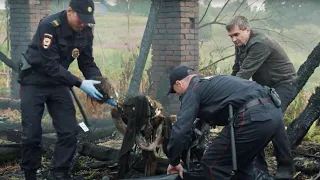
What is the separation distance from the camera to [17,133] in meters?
6.66

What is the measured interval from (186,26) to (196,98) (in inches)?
213

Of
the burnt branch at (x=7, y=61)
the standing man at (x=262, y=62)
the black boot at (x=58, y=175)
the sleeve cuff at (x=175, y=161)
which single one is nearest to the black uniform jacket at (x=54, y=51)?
the black boot at (x=58, y=175)

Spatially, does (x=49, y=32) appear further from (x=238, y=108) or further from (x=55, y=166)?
(x=238, y=108)

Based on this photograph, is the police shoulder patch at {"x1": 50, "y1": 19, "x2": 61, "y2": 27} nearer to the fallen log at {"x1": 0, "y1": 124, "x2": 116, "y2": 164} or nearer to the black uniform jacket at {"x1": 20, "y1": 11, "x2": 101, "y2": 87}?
the black uniform jacket at {"x1": 20, "y1": 11, "x2": 101, "y2": 87}

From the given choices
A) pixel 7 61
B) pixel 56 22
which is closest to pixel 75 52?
pixel 56 22

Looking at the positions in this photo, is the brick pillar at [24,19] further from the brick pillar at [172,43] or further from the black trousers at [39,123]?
the black trousers at [39,123]

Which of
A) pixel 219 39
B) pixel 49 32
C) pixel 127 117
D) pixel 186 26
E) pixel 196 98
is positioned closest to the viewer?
pixel 196 98

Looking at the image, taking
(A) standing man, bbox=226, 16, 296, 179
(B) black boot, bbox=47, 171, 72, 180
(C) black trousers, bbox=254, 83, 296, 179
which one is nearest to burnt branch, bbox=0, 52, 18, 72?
(B) black boot, bbox=47, 171, 72, 180

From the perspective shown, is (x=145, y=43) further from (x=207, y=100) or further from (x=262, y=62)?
Result: (x=207, y=100)

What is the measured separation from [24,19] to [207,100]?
7867mm

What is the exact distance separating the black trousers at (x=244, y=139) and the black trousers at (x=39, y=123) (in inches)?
61.8

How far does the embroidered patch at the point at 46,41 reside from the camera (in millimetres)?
4648

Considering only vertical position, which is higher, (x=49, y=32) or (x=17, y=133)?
(x=49, y=32)

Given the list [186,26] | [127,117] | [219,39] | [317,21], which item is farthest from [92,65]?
[317,21]
